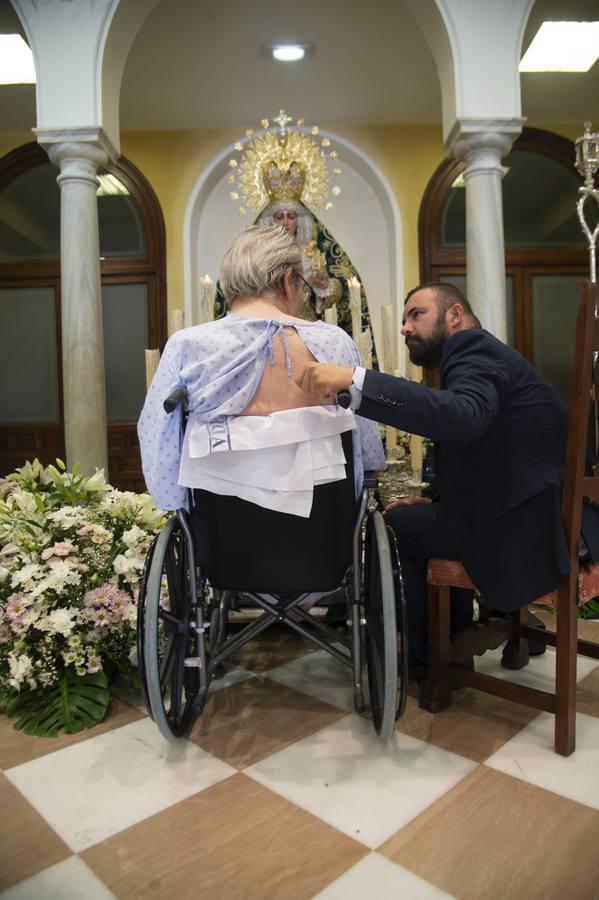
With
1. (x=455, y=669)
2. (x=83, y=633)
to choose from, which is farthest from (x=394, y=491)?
(x=83, y=633)

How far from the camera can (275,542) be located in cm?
149

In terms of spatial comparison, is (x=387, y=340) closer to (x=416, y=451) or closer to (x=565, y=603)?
(x=416, y=451)

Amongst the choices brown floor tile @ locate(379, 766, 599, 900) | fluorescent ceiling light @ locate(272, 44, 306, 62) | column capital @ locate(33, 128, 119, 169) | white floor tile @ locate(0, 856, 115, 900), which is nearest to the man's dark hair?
brown floor tile @ locate(379, 766, 599, 900)

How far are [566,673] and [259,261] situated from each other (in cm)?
116

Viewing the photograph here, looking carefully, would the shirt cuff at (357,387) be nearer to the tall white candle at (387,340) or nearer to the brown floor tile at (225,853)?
the brown floor tile at (225,853)

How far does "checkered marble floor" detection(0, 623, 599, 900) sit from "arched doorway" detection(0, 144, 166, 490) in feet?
13.0

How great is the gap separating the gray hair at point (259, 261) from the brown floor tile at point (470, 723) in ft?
3.67

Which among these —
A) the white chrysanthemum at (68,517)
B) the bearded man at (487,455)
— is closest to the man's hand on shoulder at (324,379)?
the bearded man at (487,455)

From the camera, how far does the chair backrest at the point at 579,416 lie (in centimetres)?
141

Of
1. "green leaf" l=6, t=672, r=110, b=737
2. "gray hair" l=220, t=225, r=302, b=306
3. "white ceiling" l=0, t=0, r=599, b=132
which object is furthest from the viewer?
"white ceiling" l=0, t=0, r=599, b=132

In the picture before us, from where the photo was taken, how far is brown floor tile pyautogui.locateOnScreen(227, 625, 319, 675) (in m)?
2.09

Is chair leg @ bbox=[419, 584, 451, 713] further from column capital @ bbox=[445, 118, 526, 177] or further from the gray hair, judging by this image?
column capital @ bbox=[445, 118, 526, 177]

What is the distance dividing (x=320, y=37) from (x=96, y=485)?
3.48m

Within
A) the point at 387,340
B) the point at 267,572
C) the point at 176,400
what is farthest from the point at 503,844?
the point at 387,340
